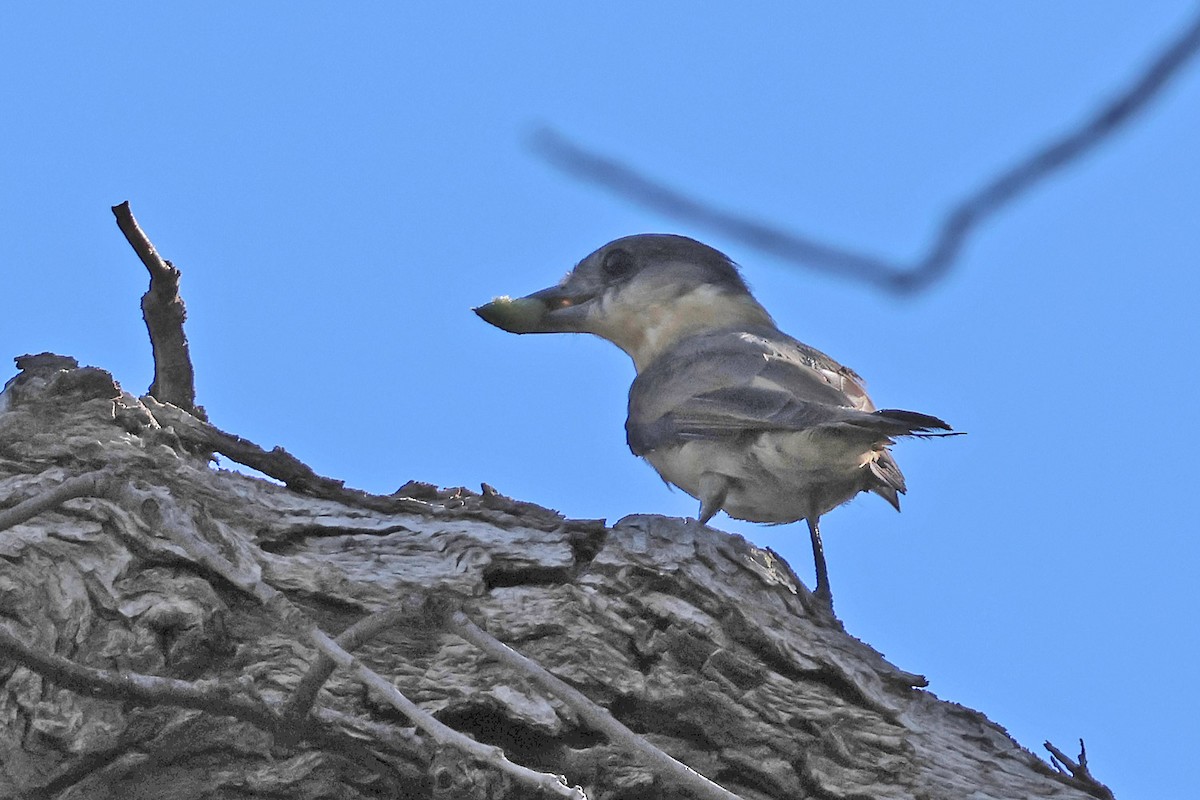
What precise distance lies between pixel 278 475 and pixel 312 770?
138 centimetres

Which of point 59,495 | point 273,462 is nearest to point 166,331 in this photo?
point 273,462

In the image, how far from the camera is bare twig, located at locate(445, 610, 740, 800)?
301cm

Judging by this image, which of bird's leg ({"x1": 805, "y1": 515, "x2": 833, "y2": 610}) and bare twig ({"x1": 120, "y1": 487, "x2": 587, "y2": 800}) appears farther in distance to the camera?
bird's leg ({"x1": 805, "y1": 515, "x2": 833, "y2": 610})

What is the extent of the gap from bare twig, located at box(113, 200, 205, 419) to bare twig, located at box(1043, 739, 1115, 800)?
2898mm

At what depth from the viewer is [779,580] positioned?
4277 mm

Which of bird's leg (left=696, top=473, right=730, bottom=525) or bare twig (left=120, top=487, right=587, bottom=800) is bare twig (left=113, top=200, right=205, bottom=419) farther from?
bird's leg (left=696, top=473, right=730, bottom=525)

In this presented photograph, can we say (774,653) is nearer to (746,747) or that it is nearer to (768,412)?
(746,747)

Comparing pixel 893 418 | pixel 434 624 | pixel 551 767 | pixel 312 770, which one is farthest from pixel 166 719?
pixel 893 418

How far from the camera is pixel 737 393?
529 cm

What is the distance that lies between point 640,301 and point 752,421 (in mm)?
1886

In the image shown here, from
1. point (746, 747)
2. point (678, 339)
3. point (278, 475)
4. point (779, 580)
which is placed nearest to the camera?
point (746, 747)

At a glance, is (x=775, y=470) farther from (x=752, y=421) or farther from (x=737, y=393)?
(x=737, y=393)

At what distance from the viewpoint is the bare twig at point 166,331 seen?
4715mm

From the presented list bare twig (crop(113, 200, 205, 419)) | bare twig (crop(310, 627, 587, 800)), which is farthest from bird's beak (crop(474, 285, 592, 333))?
bare twig (crop(310, 627, 587, 800))
